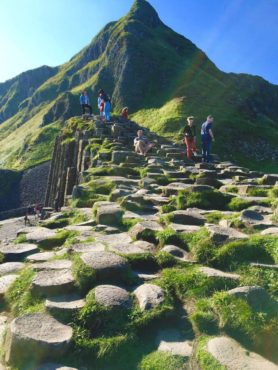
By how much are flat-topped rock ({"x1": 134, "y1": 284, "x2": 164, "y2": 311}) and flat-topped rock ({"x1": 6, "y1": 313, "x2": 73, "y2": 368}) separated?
107 centimetres

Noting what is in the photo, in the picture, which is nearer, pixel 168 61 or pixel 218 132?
pixel 218 132

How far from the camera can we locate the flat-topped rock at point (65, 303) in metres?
5.79

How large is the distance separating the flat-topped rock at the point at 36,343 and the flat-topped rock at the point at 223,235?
347cm

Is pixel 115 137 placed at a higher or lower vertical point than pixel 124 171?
higher

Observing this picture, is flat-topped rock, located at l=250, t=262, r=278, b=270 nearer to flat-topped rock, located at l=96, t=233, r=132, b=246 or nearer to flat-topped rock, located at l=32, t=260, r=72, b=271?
flat-topped rock, located at l=96, t=233, r=132, b=246

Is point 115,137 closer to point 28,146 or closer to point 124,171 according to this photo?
point 124,171

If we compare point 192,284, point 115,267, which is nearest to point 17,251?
point 115,267

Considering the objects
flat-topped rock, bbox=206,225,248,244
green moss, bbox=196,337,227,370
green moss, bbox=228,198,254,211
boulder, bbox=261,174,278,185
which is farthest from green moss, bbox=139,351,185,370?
boulder, bbox=261,174,278,185

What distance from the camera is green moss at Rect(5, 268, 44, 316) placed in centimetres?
605

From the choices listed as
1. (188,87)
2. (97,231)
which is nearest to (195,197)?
(97,231)

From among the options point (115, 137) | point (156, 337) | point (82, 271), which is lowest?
point (156, 337)

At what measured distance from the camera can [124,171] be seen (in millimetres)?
17703

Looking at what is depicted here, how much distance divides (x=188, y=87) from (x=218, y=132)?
3351 centimetres

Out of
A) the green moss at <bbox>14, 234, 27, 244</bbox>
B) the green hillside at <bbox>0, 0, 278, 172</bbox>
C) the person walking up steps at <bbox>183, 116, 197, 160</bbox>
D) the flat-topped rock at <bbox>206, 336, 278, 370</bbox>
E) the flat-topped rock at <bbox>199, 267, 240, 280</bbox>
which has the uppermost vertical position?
the green hillside at <bbox>0, 0, 278, 172</bbox>
